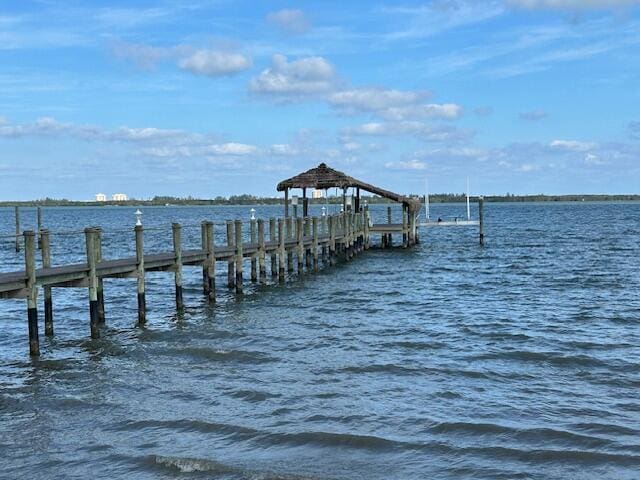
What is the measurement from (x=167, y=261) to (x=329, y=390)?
8.35m

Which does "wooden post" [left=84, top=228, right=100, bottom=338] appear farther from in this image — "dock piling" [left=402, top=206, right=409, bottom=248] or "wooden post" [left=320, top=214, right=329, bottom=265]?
"dock piling" [left=402, top=206, right=409, bottom=248]

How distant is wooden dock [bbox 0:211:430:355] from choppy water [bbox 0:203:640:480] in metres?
0.86

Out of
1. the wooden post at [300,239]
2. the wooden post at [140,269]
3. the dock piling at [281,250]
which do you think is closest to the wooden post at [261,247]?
the dock piling at [281,250]

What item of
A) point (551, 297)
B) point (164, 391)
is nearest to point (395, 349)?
point (164, 391)

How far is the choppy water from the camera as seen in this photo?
28.8ft

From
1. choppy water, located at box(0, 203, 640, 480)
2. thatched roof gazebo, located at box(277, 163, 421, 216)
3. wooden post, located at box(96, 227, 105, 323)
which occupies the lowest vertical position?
choppy water, located at box(0, 203, 640, 480)

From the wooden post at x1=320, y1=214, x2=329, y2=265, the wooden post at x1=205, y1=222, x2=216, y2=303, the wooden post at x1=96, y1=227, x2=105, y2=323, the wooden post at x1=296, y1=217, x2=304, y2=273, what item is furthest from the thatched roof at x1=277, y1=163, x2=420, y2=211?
the wooden post at x1=96, y1=227, x2=105, y2=323

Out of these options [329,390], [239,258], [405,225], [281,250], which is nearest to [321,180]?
[405,225]

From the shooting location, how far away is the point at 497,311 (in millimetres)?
20391

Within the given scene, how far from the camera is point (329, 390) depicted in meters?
11.8

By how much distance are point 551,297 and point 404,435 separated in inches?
592

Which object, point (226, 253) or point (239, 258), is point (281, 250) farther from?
point (226, 253)

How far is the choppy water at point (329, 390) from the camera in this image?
28.8 feet

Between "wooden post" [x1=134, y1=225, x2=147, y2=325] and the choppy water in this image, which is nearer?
the choppy water
